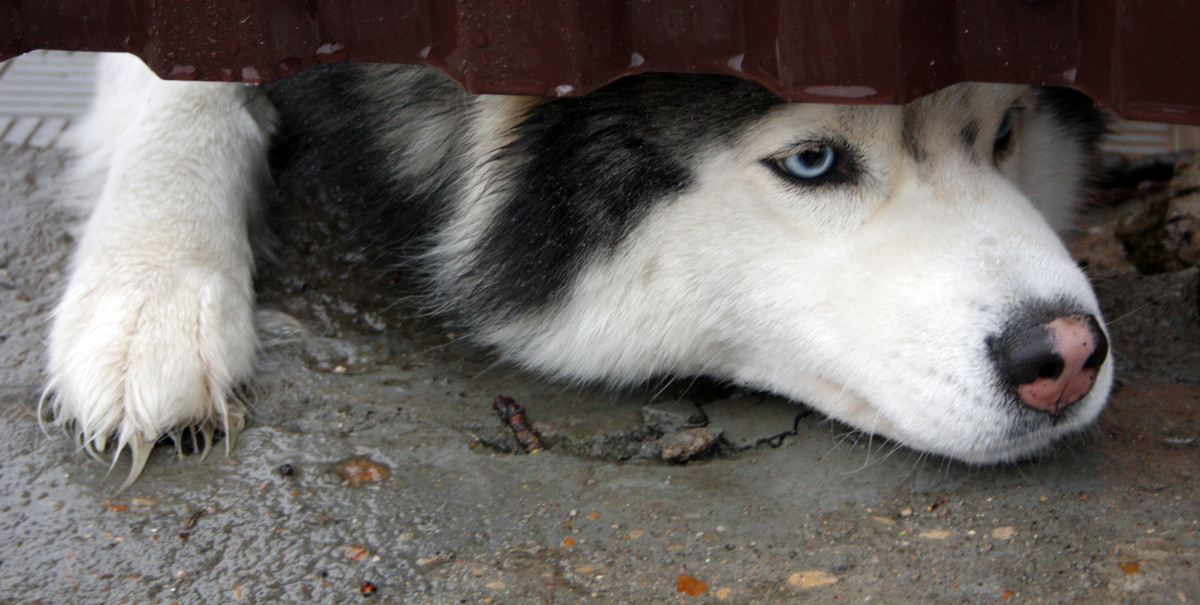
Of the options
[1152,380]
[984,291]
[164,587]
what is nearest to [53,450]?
[164,587]

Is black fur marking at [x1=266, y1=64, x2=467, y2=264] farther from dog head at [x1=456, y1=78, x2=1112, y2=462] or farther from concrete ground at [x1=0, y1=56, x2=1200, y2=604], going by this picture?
concrete ground at [x1=0, y1=56, x2=1200, y2=604]

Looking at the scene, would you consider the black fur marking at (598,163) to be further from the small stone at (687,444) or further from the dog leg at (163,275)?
the dog leg at (163,275)

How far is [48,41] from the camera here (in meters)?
1.87

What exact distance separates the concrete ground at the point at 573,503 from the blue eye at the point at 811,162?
50 centimetres

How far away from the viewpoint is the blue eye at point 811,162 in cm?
191

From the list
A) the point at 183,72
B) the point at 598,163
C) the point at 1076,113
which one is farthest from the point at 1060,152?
the point at 183,72

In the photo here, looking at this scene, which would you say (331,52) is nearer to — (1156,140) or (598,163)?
(598,163)

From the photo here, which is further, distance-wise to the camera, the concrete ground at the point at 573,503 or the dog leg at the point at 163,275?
the dog leg at the point at 163,275

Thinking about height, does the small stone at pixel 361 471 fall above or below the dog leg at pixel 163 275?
below

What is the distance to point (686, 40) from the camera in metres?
1.72

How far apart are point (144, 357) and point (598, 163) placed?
951 mm

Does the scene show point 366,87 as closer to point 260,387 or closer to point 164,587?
point 260,387

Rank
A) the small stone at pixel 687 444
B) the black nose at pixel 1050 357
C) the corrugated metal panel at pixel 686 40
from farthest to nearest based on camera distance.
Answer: the small stone at pixel 687 444, the black nose at pixel 1050 357, the corrugated metal panel at pixel 686 40

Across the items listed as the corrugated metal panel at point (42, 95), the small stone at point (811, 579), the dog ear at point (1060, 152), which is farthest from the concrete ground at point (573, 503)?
the corrugated metal panel at point (42, 95)
